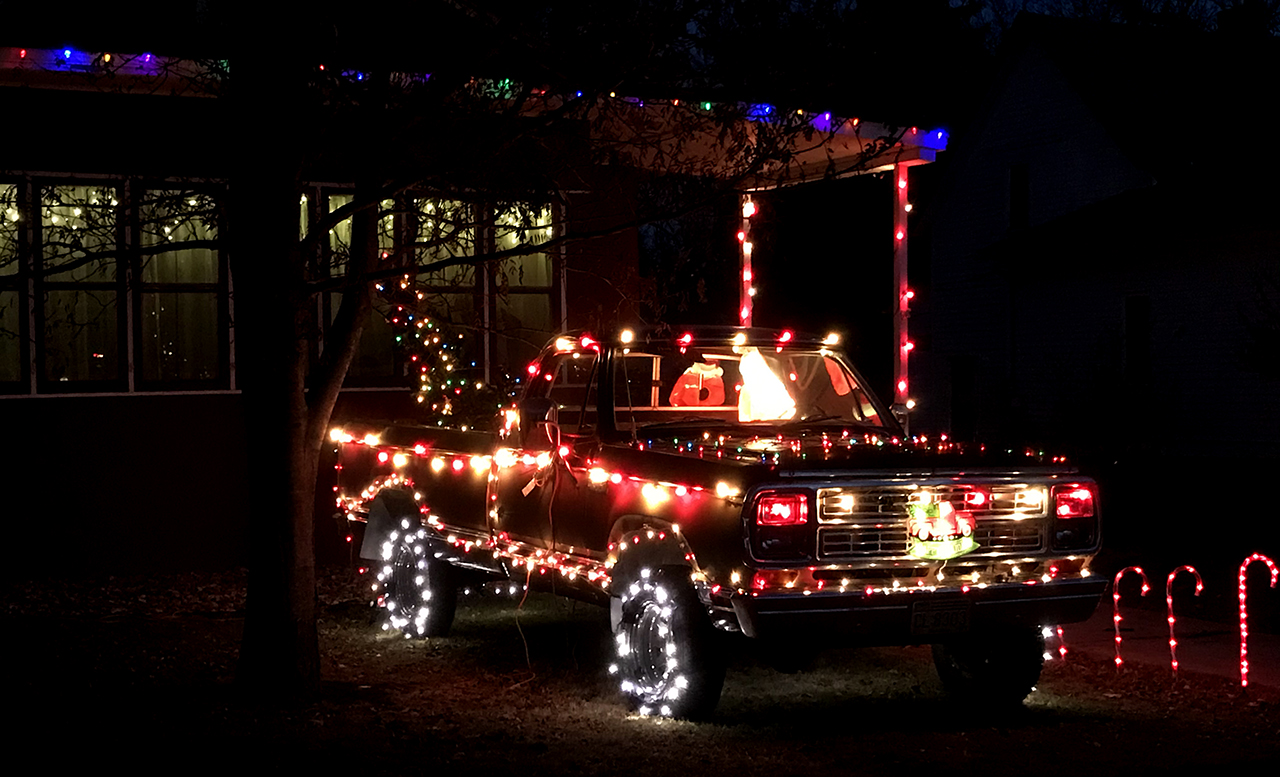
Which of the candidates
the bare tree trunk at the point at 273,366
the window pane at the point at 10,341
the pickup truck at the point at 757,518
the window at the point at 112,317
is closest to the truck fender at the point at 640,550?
the pickup truck at the point at 757,518

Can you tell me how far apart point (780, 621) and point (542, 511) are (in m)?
2.39

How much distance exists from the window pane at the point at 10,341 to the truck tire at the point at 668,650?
808 cm

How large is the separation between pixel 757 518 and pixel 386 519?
464cm

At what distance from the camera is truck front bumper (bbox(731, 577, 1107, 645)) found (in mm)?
7129

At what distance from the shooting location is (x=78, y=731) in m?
7.60

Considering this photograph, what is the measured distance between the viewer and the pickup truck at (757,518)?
7.23 m

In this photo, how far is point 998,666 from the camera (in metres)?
8.23

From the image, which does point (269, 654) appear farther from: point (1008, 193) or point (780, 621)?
point (1008, 193)

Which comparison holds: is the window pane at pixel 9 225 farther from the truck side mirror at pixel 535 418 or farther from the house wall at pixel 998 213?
the house wall at pixel 998 213

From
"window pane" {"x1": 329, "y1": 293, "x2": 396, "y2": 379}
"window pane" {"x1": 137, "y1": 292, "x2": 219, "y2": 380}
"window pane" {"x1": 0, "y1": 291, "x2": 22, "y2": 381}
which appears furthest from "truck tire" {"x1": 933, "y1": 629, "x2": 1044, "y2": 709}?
"window pane" {"x1": 0, "y1": 291, "x2": 22, "y2": 381}

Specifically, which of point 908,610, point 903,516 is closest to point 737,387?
point 903,516

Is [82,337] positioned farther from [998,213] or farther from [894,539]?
[998,213]

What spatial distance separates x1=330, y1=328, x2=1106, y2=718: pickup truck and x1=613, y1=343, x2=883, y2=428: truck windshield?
0.01 m

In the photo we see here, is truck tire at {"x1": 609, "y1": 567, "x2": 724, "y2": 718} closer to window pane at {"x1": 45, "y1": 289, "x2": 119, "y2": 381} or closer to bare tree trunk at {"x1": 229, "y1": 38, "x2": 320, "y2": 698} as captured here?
bare tree trunk at {"x1": 229, "y1": 38, "x2": 320, "y2": 698}
